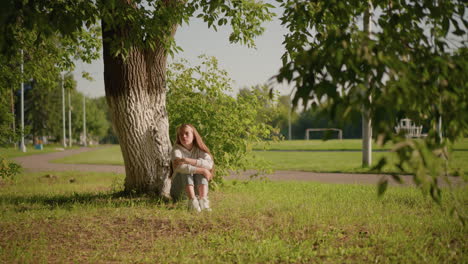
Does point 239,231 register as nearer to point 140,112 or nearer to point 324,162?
point 140,112

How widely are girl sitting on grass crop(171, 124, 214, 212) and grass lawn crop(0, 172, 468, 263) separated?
275 millimetres

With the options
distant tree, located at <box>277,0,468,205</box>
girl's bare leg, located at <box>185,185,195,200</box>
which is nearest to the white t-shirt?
girl's bare leg, located at <box>185,185,195,200</box>

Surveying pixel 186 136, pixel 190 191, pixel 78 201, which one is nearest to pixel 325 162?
pixel 186 136

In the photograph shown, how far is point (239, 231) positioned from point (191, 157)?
193 centimetres

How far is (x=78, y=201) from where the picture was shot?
666 cm

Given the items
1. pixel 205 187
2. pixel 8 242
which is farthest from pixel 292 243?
pixel 8 242

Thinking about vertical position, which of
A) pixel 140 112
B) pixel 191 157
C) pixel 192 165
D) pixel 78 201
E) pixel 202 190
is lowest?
pixel 78 201

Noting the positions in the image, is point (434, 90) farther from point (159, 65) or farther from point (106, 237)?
point (159, 65)

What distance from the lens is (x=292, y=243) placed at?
13.3ft

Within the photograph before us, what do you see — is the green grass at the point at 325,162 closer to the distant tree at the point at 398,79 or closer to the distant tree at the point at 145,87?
the distant tree at the point at 145,87

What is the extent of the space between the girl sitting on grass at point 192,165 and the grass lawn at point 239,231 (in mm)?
275

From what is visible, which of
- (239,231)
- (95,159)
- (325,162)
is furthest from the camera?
(95,159)

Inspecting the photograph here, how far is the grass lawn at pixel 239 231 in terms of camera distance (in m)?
3.68

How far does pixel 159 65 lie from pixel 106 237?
3406 mm
